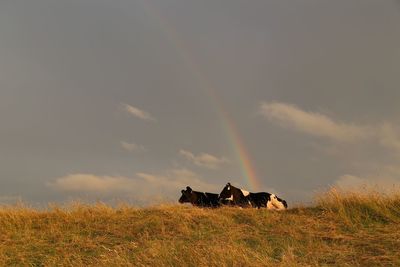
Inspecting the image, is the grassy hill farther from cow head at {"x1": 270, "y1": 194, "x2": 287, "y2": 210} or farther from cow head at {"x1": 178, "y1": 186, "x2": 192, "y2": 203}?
cow head at {"x1": 178, "y1": 186, "x2": 192, "y2": 203}

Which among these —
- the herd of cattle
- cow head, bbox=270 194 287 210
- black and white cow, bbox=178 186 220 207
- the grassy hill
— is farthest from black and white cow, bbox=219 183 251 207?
the grassy hill

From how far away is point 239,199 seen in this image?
22672mm

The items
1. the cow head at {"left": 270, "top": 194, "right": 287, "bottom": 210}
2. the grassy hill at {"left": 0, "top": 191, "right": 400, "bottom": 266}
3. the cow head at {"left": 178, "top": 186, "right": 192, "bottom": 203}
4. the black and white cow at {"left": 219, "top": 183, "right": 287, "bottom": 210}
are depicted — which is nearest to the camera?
the grassy hill at {"left": 0, "top": 191, "right": 400, "bottom": 266}

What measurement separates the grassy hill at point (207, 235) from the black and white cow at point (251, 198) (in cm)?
436

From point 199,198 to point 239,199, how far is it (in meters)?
2.16

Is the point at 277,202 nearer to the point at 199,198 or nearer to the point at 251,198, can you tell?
the point at 251,198

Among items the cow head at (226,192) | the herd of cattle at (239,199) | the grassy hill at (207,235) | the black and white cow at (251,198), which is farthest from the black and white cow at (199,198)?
the grassy hill at (207,235)

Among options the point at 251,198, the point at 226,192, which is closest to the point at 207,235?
the point at 226,192

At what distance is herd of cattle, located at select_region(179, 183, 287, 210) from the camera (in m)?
22.4

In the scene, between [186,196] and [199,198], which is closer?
[199,198]

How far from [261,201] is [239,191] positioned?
44.1 inches

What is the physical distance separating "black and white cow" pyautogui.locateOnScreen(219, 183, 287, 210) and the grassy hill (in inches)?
172

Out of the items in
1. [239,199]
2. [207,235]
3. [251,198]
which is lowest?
[207,235]

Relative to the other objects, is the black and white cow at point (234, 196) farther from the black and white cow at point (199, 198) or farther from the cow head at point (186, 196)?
the cow head at point (186, 196)
